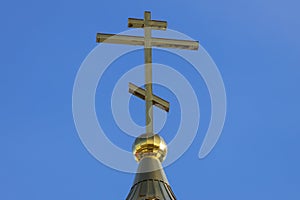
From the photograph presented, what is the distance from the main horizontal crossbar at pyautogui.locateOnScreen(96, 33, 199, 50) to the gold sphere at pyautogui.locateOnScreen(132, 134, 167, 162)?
5.53 ft

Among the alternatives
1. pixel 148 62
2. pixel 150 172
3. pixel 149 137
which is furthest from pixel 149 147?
pixel 148 62

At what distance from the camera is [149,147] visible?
12.5 m

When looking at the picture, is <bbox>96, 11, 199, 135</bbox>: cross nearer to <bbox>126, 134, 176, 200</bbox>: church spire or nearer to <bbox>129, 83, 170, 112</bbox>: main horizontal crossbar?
<bbox>129, 83, 170, 112</bbox>: main horizontal crossbar

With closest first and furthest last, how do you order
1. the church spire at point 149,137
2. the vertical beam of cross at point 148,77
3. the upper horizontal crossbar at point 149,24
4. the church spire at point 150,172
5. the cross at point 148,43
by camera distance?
the church spire at point 150,172 → the church spire at point 149,137 → the vertical beam of cross at point 148,77 → the cross at point 148,43 → the upper horizontal crossbar at point 149,24

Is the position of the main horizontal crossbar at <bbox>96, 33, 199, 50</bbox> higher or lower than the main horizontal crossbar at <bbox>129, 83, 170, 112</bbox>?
higher

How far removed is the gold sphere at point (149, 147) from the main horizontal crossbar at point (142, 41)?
1.69m

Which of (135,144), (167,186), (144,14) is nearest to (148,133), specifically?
(135,144)

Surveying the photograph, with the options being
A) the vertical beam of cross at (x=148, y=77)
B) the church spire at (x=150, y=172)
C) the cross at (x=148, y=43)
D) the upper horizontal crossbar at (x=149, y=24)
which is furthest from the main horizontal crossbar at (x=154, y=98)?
the upper horizontal crossbar at (x=149, y=24)

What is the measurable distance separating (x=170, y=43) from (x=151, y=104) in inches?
45.7

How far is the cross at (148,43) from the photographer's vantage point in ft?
42.6

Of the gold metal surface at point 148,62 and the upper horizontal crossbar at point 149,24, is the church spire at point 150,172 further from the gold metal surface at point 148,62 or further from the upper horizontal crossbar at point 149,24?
the upper horizontal crossbar at point 149,24

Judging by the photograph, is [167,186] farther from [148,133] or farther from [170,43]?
[170,43]

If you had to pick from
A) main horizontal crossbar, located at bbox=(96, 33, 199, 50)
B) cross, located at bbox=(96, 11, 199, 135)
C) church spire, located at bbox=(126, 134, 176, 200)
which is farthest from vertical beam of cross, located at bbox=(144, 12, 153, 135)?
church spire, located at bbox=(126, 134, 176, 200)

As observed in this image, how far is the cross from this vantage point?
12984 mm
